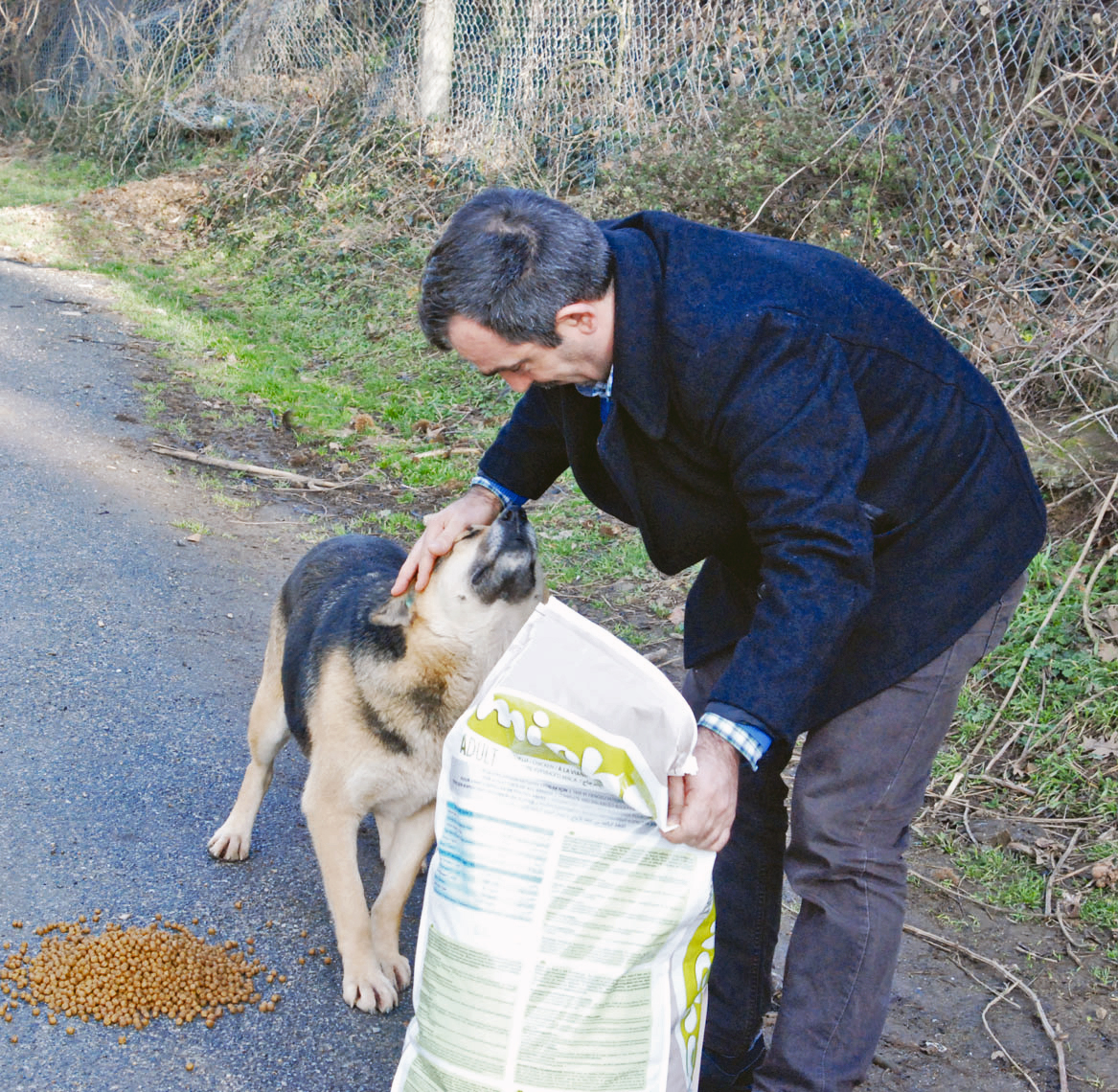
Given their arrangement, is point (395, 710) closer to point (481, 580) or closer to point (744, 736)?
point (481, 580)

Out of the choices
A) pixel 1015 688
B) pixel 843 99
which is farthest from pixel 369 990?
pixel 843 99

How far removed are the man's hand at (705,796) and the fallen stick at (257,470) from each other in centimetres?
517

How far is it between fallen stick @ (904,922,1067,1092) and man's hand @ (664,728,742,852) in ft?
5.50

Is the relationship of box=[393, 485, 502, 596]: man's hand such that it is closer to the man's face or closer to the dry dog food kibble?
the man's face

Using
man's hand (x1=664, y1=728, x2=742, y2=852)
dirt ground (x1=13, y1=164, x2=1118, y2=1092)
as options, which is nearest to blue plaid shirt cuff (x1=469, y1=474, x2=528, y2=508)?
man's hand (x1=664, y1=728, x2=742, y2=852)

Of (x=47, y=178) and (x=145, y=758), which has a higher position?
(x=145, y=758)

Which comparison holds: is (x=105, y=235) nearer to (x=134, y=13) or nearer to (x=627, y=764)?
(x=134, y=13)

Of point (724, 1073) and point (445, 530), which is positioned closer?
point (724, 1073)

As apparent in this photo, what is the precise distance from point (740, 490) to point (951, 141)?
5.06 metres

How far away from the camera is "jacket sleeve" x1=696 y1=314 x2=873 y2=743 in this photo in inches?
81.7

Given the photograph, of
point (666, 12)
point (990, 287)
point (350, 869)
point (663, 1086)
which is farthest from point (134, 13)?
point (663, 1086)

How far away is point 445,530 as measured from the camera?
125 inches

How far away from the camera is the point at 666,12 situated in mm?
8797

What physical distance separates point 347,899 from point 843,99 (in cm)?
607
